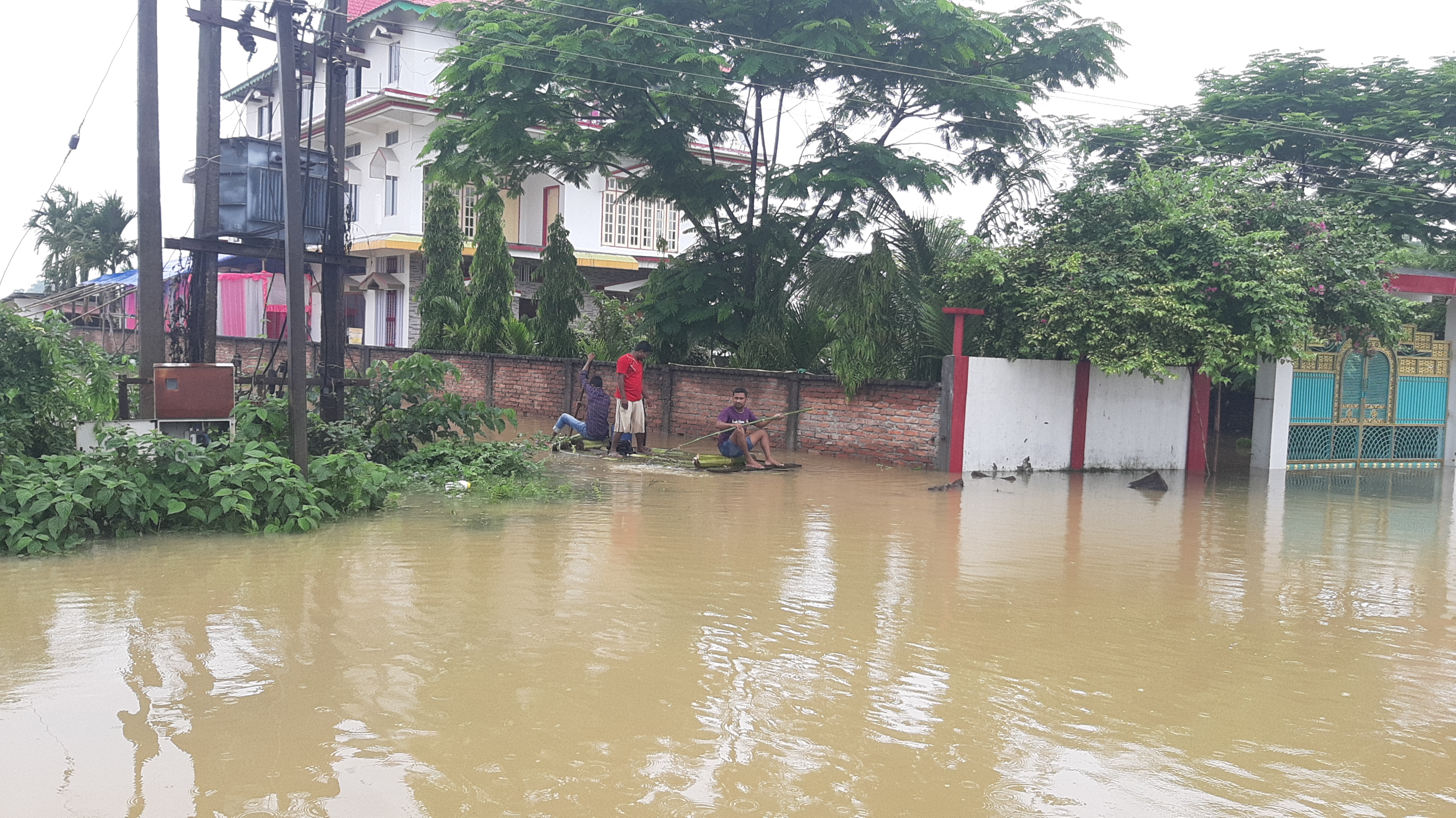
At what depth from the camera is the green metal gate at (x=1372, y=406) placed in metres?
17.9

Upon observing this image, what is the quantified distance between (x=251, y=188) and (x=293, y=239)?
1.55m

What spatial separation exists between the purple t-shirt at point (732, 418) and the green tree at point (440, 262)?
14.6 meters

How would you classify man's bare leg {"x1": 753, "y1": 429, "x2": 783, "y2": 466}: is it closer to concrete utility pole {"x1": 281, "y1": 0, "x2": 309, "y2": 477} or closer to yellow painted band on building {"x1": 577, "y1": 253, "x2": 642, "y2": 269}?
concrete utility pole {"x1": 281, "y1": 0, "x2": 309, "y2": 477}

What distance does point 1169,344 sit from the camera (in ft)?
48.4

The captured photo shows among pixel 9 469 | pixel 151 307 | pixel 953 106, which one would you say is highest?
pixel 953 106

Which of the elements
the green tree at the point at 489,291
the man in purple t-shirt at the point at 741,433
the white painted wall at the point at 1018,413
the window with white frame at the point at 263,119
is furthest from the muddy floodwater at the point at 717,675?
the window with white frame at the point at 263,119

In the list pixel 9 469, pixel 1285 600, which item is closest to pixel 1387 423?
pixel 1285 600

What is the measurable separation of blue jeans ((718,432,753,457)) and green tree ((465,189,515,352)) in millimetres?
12279

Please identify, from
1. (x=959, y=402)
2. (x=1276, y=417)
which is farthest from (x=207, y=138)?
(x=1276, y=417)

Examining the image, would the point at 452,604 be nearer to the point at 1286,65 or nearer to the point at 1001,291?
the point at 1001,291

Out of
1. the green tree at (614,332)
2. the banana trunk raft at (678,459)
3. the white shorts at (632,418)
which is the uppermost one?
the green tree at (614,332)

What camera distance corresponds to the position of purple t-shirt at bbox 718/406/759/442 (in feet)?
48.6

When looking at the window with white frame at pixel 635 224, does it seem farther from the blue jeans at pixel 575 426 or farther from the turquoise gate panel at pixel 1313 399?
the turquoise gate panel at pixel 1313 399

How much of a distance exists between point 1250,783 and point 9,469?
8.87 metres
